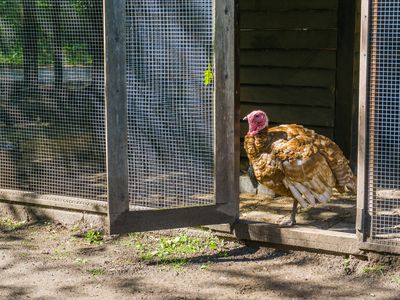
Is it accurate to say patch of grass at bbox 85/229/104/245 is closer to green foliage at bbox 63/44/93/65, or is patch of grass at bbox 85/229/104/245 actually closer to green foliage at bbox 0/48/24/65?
green foliage at bbox 63/44/93/65

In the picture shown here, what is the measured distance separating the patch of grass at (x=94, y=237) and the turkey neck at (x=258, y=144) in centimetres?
163

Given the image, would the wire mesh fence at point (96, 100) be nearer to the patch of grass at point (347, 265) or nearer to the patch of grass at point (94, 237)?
the patch of grass at point (94, 237)

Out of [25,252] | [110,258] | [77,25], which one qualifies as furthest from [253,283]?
[77,25]

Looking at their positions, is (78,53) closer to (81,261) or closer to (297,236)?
(81,261)

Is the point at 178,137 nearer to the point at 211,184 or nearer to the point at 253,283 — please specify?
the point at 211,184

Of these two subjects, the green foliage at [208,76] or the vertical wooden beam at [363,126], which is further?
the green foliage at [208,76]

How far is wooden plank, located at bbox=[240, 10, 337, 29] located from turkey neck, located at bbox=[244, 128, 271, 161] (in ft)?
9.40

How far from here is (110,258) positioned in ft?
19.1

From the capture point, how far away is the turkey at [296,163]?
5629mm

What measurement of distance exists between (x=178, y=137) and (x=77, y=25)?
1421mm


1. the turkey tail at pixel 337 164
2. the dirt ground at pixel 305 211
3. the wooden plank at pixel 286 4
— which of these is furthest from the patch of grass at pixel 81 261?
the wooden plank at pixel 286 4

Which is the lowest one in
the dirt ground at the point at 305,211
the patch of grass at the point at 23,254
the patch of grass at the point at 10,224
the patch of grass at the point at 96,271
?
the patch of grass at the point at 96,271

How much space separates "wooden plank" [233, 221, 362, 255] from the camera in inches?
215

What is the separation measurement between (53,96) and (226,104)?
178 centimetres
